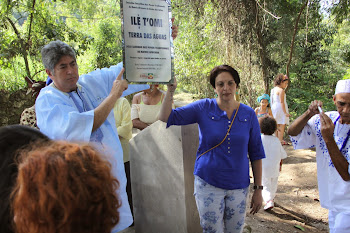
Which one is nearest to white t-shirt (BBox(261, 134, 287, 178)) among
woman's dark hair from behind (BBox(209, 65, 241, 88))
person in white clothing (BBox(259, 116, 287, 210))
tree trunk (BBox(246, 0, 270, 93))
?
person in white clothing (BBox(259, 116, 287, 210))

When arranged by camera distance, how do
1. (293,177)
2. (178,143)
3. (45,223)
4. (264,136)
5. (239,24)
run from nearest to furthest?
(45,223)
(178,143)
(264,136)
(293,177)
(239,24)

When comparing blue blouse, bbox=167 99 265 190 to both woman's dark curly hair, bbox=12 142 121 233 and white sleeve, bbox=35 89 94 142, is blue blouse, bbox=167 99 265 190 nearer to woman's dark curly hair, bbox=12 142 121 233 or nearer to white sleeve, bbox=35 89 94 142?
white sleeve, bbox=35 89 94 142

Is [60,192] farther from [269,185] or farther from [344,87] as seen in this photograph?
[269,185]

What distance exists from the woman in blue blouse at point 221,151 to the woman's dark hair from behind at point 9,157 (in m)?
1.42

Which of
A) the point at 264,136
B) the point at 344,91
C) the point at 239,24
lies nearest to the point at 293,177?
the point at 264,136

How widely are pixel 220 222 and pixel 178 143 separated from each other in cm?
78

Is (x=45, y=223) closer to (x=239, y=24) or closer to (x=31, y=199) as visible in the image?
(x=31, y=199)

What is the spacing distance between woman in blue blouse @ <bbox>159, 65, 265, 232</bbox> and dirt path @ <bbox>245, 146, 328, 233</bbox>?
4.09 ft

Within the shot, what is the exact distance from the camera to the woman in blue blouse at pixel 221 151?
→ 8.34ft

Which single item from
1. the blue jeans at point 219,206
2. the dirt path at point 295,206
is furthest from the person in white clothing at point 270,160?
the blue jeans at point 219,206

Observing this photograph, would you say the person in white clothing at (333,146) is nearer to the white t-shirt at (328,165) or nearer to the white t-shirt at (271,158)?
the white t-shirt at (328,165)

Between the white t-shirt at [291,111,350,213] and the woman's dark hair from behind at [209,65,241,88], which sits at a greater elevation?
the woman's dark hair from behind at [209,65,241,88]

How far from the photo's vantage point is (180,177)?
9.61 feet

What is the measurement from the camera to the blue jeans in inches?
100
